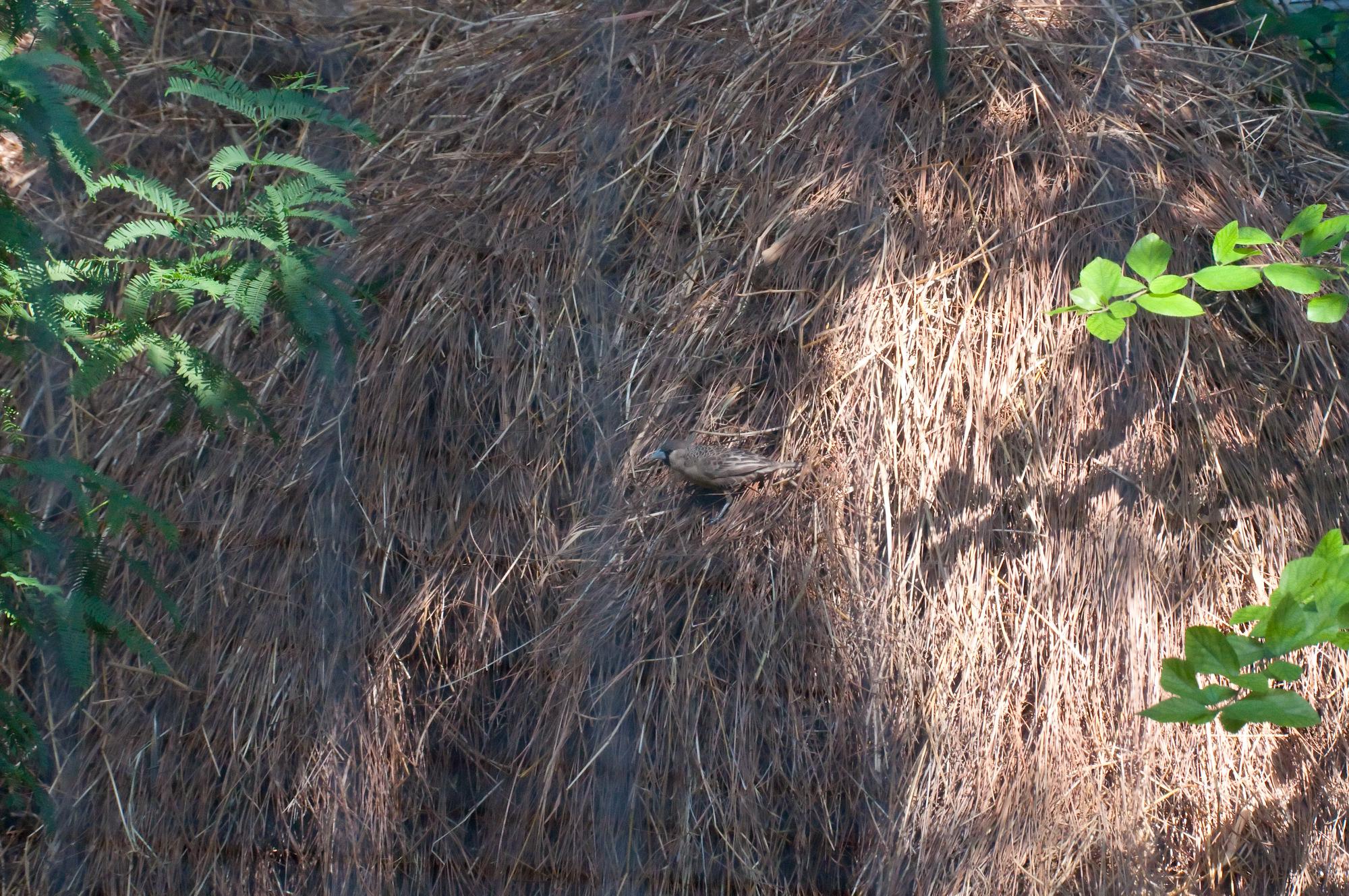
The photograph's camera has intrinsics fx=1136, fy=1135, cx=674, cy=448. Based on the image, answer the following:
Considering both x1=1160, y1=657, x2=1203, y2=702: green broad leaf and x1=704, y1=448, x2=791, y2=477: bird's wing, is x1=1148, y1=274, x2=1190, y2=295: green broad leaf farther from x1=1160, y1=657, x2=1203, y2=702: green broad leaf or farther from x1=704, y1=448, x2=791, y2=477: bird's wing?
x1=704, y1=448, x2=791, y2=477: bird's wing

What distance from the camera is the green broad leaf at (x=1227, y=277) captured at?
174 cm

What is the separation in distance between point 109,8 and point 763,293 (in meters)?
1.98

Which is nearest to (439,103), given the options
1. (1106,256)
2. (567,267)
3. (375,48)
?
(375,48)

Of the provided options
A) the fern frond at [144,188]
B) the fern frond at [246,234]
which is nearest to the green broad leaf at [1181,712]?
the fern frond at [246,234]

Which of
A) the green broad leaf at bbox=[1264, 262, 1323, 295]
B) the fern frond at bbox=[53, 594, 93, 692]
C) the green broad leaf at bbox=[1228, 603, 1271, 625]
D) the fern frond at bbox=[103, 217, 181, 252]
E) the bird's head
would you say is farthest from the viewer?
the bird's head

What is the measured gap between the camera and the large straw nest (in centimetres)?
203

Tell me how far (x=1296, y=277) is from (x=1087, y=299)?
0.32 m

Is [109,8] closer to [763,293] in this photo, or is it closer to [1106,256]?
[763,293]

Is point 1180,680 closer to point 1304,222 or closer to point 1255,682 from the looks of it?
point 1255,682

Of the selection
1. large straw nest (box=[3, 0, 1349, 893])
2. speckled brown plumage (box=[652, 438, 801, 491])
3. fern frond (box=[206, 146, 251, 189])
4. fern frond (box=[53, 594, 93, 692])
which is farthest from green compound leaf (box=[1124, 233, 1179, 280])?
fern frond (box=[53, 594, 93, 692])

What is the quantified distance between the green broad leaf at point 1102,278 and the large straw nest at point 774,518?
1.22ft

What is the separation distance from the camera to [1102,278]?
182cm

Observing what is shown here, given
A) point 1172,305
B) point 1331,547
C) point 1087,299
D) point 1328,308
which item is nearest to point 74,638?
point 1087,299

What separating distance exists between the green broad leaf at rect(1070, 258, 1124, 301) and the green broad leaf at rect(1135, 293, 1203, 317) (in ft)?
0.15
